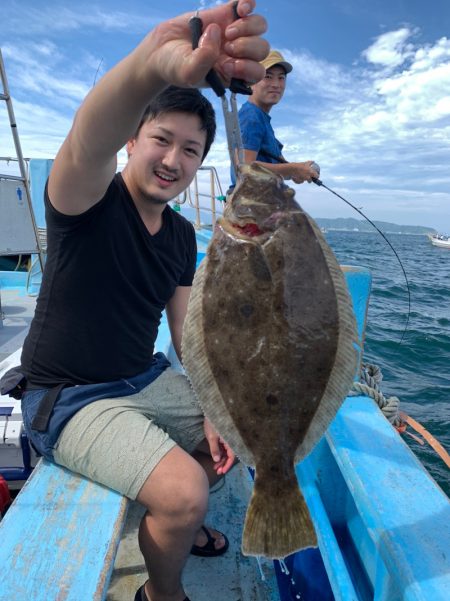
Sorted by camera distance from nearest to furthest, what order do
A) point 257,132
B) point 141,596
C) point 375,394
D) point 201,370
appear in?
point 201,370 < point 141,596 < point 375,394 < point 257,132

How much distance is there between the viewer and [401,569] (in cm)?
167

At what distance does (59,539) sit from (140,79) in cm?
181

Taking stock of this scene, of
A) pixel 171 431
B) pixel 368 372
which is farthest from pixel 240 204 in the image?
pixel 368 372

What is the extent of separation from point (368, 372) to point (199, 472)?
2.17m

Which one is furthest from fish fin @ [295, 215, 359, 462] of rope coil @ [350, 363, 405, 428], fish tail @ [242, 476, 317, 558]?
rope coil @ [350, 363, 405, 428]

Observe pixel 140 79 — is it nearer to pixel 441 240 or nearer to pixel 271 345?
pixel 271 345

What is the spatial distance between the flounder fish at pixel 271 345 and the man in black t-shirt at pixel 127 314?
19.2 inches

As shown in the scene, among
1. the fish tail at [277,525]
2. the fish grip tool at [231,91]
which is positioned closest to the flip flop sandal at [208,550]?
the fish tail at [277,525]

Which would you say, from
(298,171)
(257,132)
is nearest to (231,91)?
(298,171)

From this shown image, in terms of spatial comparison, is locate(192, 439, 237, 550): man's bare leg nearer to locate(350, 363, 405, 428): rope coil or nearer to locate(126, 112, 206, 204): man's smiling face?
locate(350, 363, 405, 428): rope coil

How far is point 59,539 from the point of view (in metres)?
1.70

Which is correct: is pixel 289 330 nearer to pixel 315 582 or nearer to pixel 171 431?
pixel 171 431

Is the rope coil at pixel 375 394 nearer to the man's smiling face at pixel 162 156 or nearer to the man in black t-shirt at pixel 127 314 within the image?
the man in black t-shirt at pixel 127 314

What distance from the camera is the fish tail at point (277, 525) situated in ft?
4.82
